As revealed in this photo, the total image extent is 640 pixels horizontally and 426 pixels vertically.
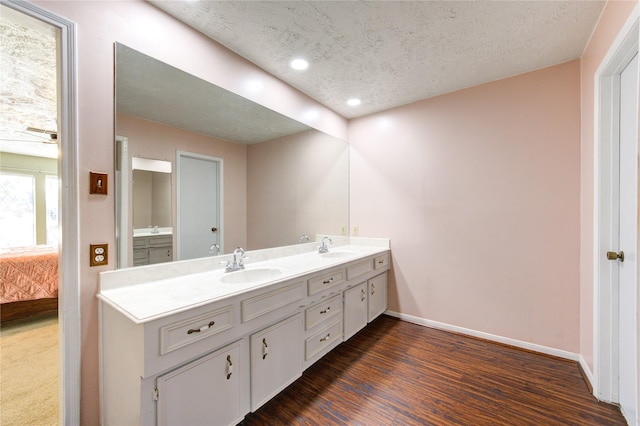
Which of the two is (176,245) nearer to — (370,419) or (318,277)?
(318,277)

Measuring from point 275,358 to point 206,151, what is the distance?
1.49m

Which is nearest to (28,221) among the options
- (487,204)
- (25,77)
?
(25,77)

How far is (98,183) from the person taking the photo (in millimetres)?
1346

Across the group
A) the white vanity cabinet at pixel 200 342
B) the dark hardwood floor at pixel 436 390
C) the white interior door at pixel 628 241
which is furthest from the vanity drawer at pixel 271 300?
the white interior door at pixel 628 241

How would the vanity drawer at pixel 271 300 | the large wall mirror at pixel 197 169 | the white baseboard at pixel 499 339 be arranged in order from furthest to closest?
the white baseboard at pixel 499 339
the large wall mirror at pixel 197 169
the vanity drawer at pixel 271 300

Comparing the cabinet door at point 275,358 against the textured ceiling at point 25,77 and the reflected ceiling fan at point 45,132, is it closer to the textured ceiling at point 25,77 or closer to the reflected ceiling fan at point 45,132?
the textured ceiling at point 25,77

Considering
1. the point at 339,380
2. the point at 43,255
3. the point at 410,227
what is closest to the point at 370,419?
the point at 339,380

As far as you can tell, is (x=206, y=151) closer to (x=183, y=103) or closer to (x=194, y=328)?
(x=183, y=103)

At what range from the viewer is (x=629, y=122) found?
1.50m

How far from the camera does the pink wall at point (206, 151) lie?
5.10ft

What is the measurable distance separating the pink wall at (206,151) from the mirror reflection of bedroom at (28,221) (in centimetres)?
40

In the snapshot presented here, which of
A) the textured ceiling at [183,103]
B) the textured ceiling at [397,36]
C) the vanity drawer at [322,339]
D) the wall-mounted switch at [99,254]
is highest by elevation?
the textured ceiling at [397,36]

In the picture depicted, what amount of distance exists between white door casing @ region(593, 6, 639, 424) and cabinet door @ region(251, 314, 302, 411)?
1934mm

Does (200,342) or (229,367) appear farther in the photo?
(229,367)
